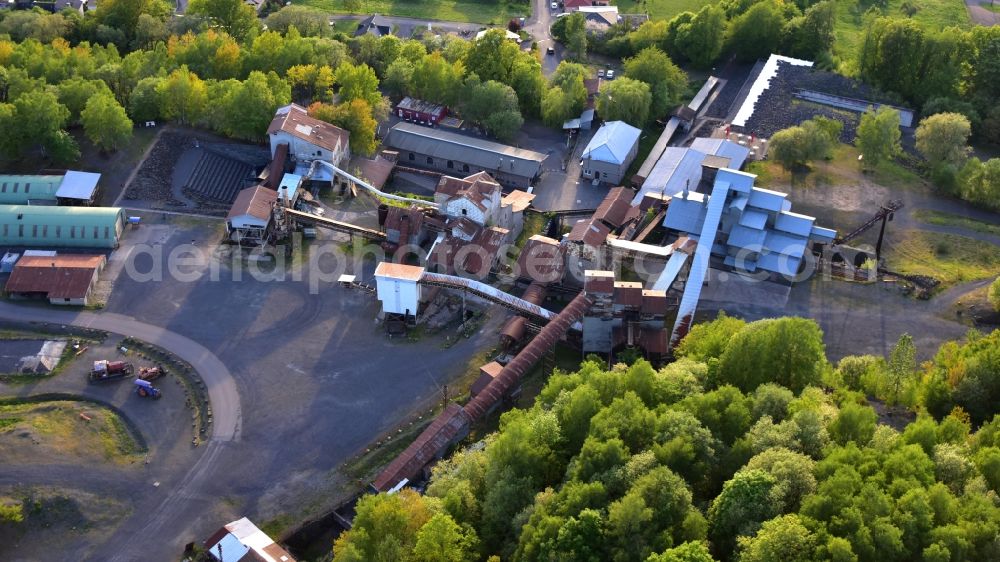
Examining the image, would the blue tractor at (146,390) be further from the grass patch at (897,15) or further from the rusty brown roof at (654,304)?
the grass patch at (897,15)

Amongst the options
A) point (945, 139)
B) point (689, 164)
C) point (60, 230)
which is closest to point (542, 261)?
point (689, 164)

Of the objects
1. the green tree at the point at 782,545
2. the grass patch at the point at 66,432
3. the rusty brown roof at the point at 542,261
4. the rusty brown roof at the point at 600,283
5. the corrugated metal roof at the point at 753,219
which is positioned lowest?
the grass patch at the point at 66,432

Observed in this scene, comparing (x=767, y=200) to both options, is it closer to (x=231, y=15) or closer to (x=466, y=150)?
(x=466, y=150)

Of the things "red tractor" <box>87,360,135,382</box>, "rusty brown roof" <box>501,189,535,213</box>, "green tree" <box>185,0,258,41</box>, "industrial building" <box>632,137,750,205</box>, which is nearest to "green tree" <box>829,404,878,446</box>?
"industrial building" <box>632,137,750,205</box>

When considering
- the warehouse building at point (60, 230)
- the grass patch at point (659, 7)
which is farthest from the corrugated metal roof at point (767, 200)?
the grass patch at point (659, 7)

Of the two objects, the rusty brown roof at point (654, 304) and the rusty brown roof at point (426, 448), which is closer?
the rusty brown roof at point (426, 448)

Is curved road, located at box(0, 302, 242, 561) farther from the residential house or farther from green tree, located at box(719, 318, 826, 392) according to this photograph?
the residential house

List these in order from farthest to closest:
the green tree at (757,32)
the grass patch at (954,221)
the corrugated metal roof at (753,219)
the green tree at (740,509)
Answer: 1. the green tree at (757,32)
2. the grass patch at (954,221)
3. the corrugated metal roof at (753,219)
4. the green tree at (740,509)
